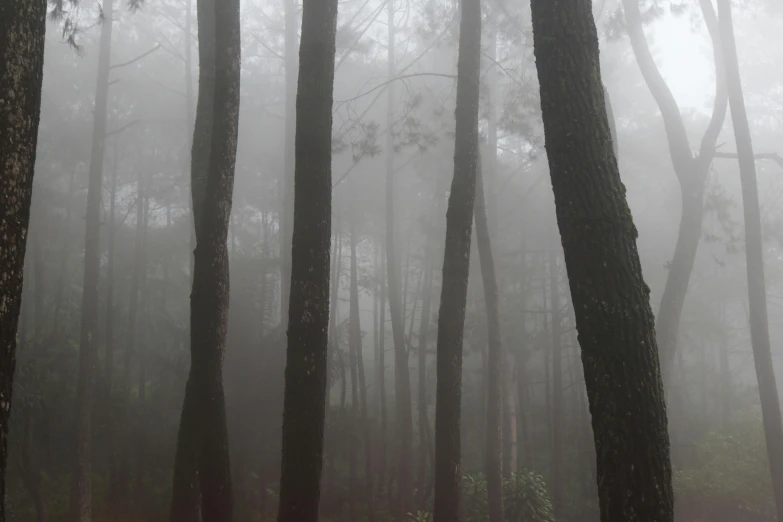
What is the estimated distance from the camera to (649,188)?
20.2 metres

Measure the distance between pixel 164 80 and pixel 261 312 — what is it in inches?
454

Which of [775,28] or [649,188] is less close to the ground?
[775,28]

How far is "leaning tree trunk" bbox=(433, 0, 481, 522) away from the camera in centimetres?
718

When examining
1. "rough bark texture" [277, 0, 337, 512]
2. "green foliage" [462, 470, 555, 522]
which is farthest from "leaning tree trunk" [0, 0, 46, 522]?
"green foliage" [462, 470, 555, 522]

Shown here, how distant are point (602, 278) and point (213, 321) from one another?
393cm

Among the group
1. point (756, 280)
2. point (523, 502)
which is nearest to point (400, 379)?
point (523, 502)

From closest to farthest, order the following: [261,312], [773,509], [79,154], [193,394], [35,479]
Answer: [193,394] < [35,479] < [773,509] < [261,312] < [79,154]

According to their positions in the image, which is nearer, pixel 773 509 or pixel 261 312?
pixel 773 509

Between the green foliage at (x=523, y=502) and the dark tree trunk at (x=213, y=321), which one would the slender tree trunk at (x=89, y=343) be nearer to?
the dark tree trunk at (x=213, y=321)

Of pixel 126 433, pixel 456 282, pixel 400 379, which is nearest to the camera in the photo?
pixel 456 282

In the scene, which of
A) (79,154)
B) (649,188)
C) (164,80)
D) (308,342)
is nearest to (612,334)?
(308,342)

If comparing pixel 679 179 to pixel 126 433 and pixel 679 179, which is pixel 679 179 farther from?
pixel 126 433

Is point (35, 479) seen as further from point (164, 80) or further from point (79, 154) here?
point (164, 80)

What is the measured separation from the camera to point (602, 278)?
3172 millimetres
